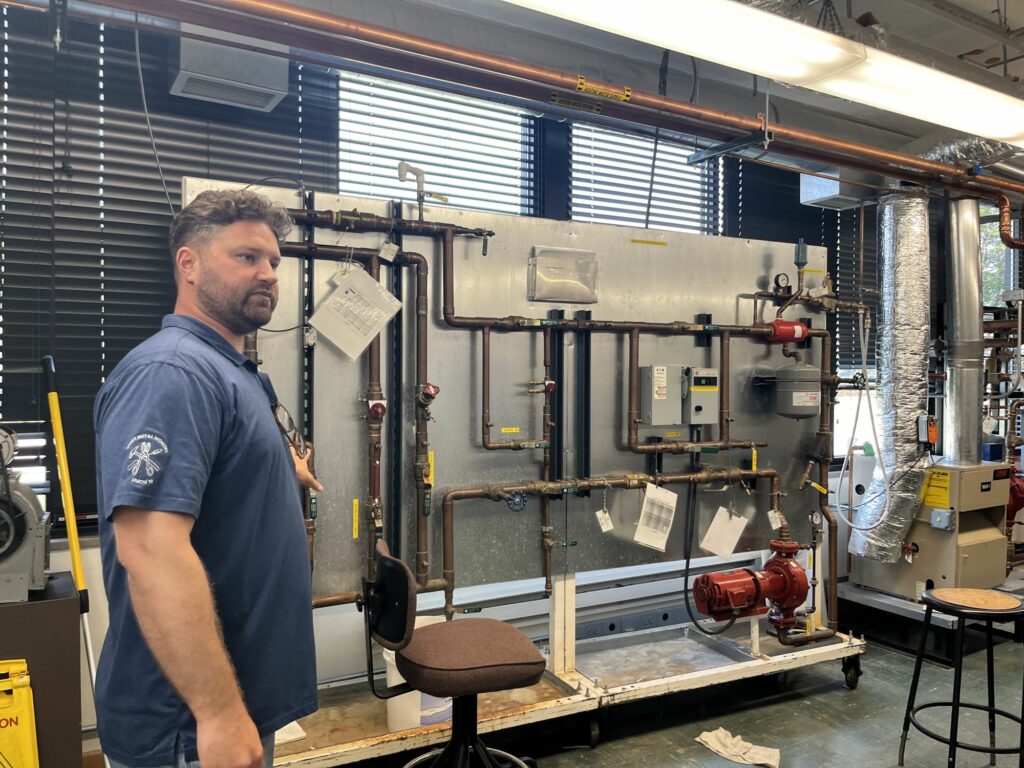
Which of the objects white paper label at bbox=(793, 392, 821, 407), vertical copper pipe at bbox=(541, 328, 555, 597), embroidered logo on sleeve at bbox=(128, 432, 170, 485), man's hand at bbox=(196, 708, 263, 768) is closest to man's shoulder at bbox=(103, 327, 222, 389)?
embroidered logo on sleeve at bbox=(128, 432, 170, 485)

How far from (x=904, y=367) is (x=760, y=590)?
1468 mm

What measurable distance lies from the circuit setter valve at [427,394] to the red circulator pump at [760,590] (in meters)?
1.34

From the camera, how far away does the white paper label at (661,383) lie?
9.38 ft

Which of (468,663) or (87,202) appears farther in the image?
(87,202)

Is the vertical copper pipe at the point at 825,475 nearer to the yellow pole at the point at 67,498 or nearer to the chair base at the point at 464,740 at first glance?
the chair base at the point at 464,740

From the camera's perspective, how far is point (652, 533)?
114 inches

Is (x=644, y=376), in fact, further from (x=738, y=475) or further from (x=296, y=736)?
(x=296, y=736)

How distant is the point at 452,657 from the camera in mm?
1839

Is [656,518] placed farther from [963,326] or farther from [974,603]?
[963,326]

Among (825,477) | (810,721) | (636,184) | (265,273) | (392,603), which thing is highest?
(636,184)

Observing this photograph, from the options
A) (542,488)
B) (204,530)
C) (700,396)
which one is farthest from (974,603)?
(204,530)

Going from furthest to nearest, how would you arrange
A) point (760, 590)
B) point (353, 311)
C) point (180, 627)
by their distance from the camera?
point (760, 590) → point (353, 311) → point (180, 627)

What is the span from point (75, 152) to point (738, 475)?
109 inches

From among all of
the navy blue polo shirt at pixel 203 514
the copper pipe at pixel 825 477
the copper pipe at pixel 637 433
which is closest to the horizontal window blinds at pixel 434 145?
the copper pipe at pixel 637 433
